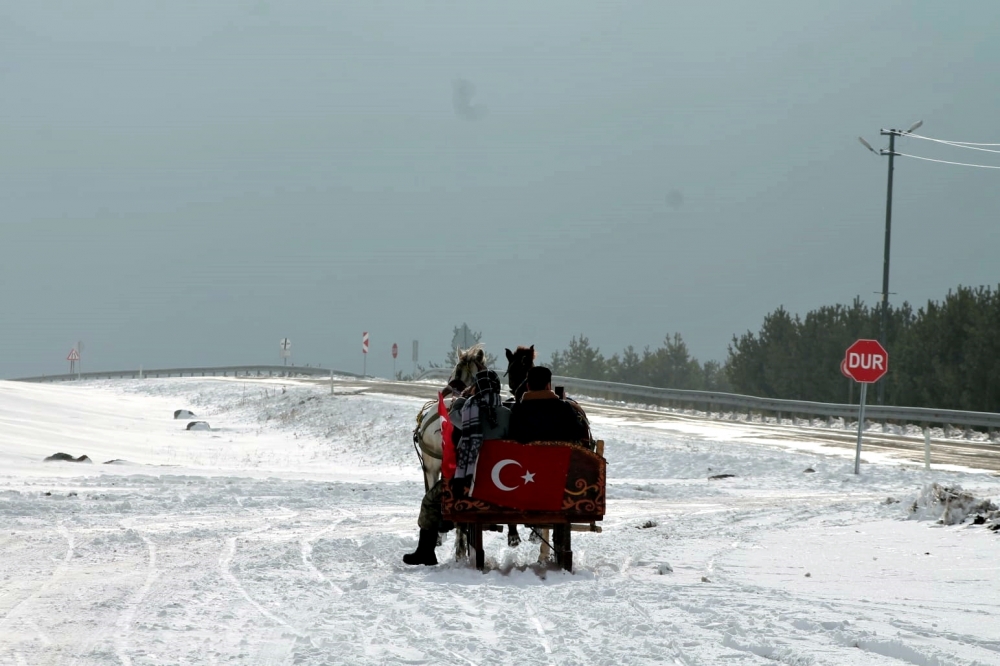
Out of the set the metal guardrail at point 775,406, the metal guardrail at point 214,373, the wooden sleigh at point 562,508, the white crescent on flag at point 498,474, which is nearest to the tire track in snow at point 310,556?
the wooden sleigh at point 562,508

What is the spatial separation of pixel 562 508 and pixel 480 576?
92 cm

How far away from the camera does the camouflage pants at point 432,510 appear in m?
10.6

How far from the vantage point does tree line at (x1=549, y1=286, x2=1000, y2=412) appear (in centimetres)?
4934

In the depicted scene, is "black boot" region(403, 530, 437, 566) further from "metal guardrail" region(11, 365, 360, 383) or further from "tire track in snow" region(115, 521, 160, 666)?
"metal guardrail" region(11, 365, 360, 383)

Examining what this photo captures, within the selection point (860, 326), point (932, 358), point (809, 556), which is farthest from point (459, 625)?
point (860, 326)

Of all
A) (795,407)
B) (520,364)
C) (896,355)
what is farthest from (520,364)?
(896,355)

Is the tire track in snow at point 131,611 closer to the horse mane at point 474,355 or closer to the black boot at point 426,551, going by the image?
the black boot at point 426,551

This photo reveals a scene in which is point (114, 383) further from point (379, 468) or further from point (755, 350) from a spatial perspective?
point (379, 468)

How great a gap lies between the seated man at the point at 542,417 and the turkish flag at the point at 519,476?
108 millimetres

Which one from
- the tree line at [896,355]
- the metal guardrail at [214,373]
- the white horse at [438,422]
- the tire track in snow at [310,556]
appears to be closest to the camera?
the tire track in snow at [310,556]

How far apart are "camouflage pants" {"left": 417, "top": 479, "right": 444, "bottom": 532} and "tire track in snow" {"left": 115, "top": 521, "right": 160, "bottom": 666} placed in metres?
2.38

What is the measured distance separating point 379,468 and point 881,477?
482 inches

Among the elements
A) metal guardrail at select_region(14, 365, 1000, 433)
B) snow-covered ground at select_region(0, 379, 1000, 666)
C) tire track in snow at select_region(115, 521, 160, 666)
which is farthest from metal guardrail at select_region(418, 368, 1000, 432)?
tire track in snow at select_region(115, 521, 160, 666)

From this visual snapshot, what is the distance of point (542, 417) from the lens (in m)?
10.3
